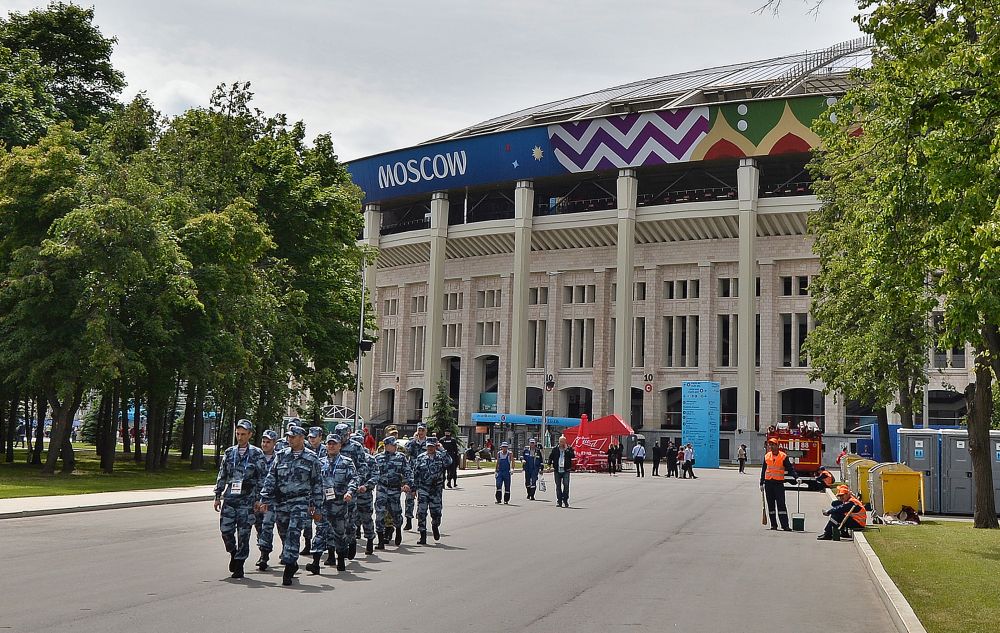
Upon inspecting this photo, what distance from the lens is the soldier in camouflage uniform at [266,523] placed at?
12453 mm

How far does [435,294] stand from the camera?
8281cm

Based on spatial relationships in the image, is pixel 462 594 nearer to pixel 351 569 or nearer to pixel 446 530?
pixel 351 569

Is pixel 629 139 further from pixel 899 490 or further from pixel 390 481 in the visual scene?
pixel 390 481

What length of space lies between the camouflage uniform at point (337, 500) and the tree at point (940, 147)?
8.21 meters

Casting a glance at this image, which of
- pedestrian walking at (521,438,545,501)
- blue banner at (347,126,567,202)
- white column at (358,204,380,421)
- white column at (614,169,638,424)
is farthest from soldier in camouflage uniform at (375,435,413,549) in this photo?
white column at (358,204,380,421)

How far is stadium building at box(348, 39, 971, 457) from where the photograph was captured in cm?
7100

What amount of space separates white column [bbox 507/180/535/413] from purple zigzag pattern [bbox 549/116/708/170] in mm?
4990

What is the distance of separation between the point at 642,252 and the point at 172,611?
228 feet

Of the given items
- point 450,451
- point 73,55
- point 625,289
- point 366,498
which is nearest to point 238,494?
point 366,498

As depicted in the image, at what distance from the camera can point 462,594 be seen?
11656 mm

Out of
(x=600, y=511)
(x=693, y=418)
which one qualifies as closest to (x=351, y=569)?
(x=600, y=511)

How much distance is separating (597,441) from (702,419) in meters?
6.44

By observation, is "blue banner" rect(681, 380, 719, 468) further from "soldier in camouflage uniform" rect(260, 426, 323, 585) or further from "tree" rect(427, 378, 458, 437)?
"soldier in camouflage uniform" rect(260, 426, 323, 585)

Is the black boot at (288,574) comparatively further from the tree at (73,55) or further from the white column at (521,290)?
the white column at (521,290)
